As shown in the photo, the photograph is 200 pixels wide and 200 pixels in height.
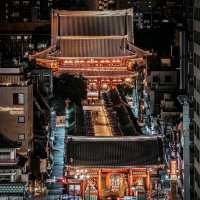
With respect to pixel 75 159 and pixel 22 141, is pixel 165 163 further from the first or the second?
pixel 22 141

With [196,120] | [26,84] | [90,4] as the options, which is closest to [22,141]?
[26,84]

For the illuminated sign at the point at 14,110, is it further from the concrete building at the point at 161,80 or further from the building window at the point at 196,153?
the concrete building at the point at 161,80

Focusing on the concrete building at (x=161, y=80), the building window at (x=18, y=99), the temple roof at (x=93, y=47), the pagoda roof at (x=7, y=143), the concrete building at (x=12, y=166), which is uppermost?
the temple roof at (x=93, y=47)

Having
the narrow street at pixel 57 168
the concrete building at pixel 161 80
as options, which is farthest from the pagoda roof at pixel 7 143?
the concrete building at pixel 161 80

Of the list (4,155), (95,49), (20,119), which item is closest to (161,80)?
Answer: (95,49)

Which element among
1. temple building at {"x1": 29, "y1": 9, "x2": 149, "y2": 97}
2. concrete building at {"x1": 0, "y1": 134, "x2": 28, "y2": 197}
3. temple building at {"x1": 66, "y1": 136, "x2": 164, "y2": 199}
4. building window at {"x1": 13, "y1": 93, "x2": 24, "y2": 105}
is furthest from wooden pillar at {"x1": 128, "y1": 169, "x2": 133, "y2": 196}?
temple building at {"x1": 29, "y1": 9, "x2": 149, "y2": 97}

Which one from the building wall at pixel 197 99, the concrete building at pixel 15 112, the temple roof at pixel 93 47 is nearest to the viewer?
the building wall at pixel 197 99

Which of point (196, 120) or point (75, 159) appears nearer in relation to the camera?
point (196, 120)
